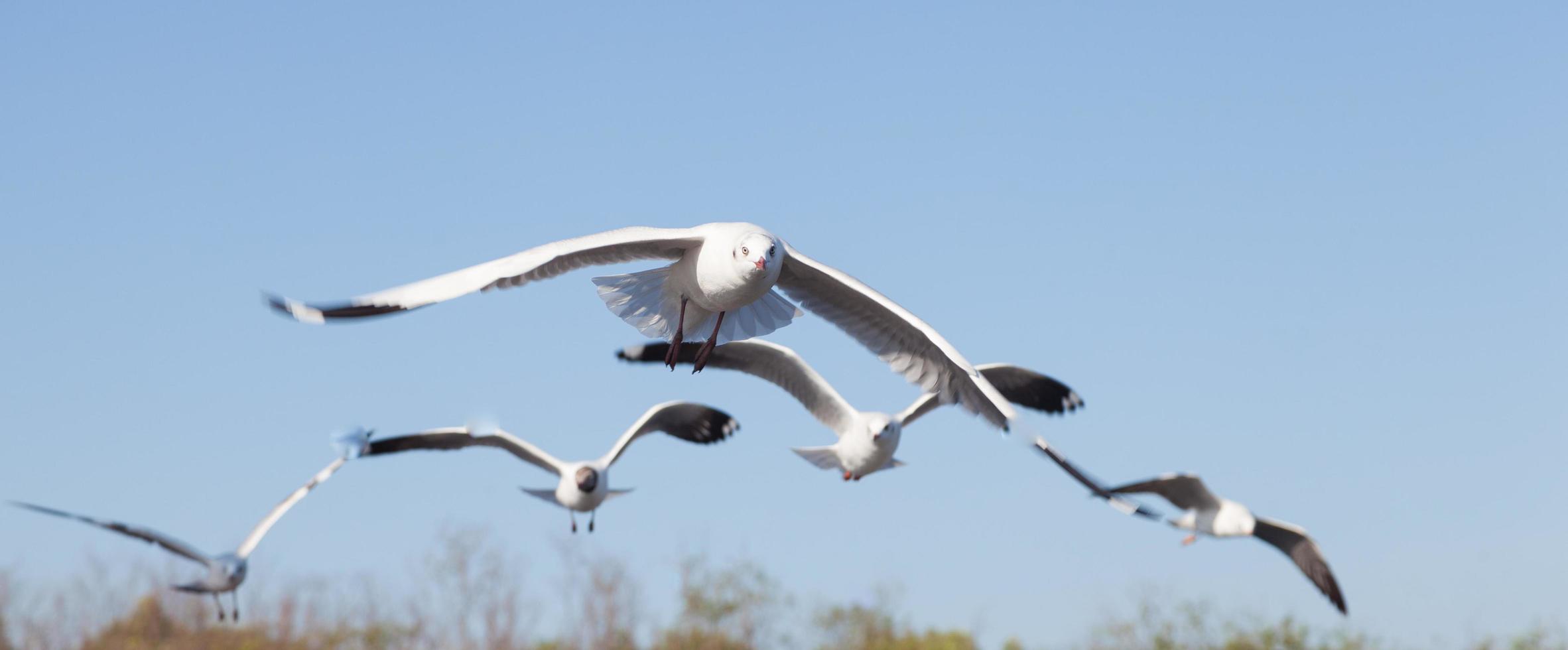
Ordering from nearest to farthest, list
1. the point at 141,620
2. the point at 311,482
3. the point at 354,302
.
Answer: the point at 354,302 < the point at 311,482 < the point at 141,620

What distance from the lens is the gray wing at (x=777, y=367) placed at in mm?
14094

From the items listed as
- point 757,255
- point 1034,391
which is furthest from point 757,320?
point 1034,391

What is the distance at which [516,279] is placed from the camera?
23.7 ft

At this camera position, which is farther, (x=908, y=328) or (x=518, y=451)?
(x=518, y=451)

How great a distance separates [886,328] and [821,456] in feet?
17.7

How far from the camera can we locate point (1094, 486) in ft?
25.6

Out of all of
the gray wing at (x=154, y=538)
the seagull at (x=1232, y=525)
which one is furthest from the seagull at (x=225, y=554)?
the seagull at (x=1232, y=525)

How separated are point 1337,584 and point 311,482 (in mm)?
11739

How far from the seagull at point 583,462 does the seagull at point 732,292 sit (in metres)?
7.03

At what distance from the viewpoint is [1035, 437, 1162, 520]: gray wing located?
25.7 feet

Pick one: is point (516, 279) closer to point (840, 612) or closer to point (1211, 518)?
point (1211, 518)

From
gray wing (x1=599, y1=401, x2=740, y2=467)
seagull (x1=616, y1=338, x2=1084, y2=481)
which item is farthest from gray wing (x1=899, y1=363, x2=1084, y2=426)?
gray wing (x1=599, y1=401, x2=740, y2=467)

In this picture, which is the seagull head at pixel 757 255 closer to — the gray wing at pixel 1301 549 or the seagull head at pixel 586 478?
the seagull head at pixel 586 478

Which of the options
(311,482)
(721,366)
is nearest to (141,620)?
(311,482)
